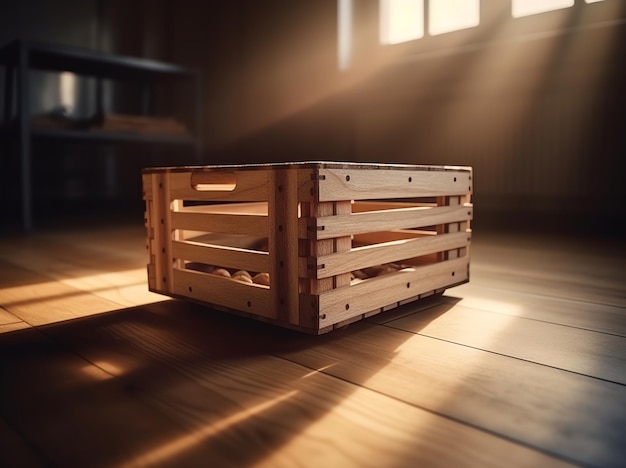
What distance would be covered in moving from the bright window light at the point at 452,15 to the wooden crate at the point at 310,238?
5.92ft

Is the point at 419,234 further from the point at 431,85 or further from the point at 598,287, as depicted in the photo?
the point at 431,85

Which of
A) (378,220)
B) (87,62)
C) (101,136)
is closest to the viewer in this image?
(378,220)

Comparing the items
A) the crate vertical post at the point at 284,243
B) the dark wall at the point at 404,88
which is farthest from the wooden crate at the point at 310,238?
the dark wall at the point at 404,88

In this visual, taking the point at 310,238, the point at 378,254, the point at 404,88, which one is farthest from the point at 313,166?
the point at 404,88

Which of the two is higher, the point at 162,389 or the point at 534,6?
the point at 534,6

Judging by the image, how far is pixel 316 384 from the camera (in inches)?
24.5

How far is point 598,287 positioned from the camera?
3.82 ft

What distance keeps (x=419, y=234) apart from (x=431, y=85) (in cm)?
183

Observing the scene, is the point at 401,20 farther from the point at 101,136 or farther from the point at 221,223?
the point at 221,223

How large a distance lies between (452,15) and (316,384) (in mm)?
2475

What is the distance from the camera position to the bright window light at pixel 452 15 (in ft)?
8.48

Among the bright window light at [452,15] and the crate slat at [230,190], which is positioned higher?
the bright window light at [452,15]

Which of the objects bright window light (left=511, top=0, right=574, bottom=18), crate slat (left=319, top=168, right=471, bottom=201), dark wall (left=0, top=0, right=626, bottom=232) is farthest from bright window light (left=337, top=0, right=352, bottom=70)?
crate slat (left=319, top=168, right=471, bottom=201)

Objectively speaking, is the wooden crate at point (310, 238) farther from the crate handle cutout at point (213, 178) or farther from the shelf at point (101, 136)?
the shelf at point (101, 136)
